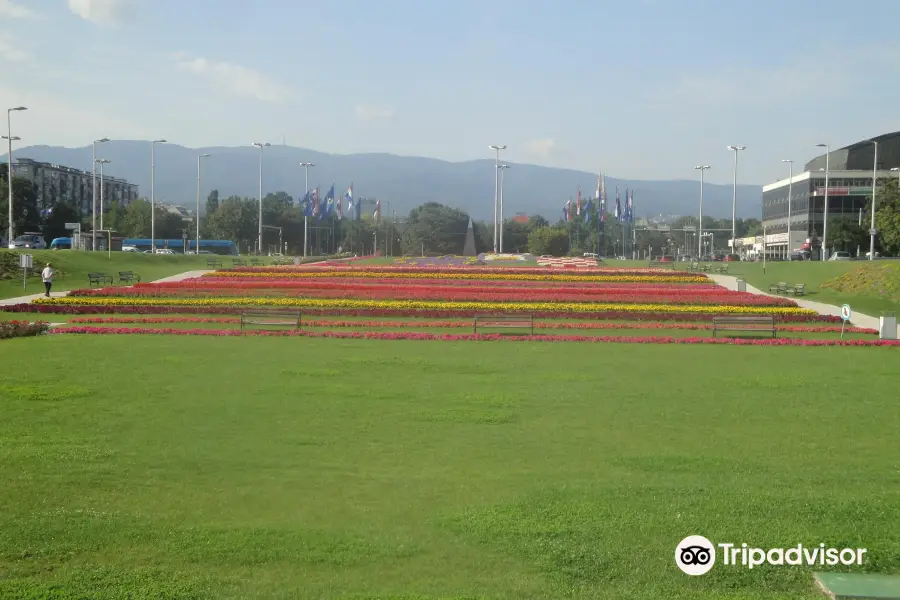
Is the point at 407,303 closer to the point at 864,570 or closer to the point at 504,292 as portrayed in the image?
the point at 504,292

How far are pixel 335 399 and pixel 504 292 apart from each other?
21.3m

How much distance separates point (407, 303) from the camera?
94.0 feet

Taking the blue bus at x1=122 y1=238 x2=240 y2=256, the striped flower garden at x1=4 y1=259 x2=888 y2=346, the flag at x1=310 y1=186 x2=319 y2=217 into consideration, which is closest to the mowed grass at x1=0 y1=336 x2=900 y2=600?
the striped flower garden at x1=4 y1=259 x2=888 y2=346

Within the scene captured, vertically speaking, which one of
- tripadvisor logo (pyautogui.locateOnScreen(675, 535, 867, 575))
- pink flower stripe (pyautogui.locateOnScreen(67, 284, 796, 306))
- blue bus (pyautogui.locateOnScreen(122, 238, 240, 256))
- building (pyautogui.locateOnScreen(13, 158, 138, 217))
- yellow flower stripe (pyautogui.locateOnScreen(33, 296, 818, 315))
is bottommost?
tripadvisor logo (pyautogui.locateOnScreen(675, 535, 867, 575))

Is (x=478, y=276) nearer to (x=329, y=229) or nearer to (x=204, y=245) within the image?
(x=204, y=245)

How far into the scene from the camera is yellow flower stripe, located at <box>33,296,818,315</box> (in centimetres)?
2759

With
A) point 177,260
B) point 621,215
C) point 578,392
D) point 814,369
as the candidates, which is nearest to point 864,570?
point 578,392

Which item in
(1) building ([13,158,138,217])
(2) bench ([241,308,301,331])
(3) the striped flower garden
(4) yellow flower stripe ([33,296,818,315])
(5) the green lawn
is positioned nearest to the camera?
(3) the striped flower garden

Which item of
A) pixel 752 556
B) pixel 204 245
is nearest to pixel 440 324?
pixel 752 556

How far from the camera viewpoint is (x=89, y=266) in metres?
44.8

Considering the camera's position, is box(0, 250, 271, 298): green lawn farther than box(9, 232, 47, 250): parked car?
No

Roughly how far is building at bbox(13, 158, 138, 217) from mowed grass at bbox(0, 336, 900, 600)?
97372 mm

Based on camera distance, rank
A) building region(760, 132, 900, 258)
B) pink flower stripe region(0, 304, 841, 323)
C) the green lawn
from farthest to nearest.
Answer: building region(760, 132, 900, 258), the green lawn, pink flower stripe region(0, 304, 841, 323)

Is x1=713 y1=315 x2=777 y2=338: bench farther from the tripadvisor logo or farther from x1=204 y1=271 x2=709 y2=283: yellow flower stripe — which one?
x1=204 y1=271 x2=709 y2=283: yellow flower stripe
